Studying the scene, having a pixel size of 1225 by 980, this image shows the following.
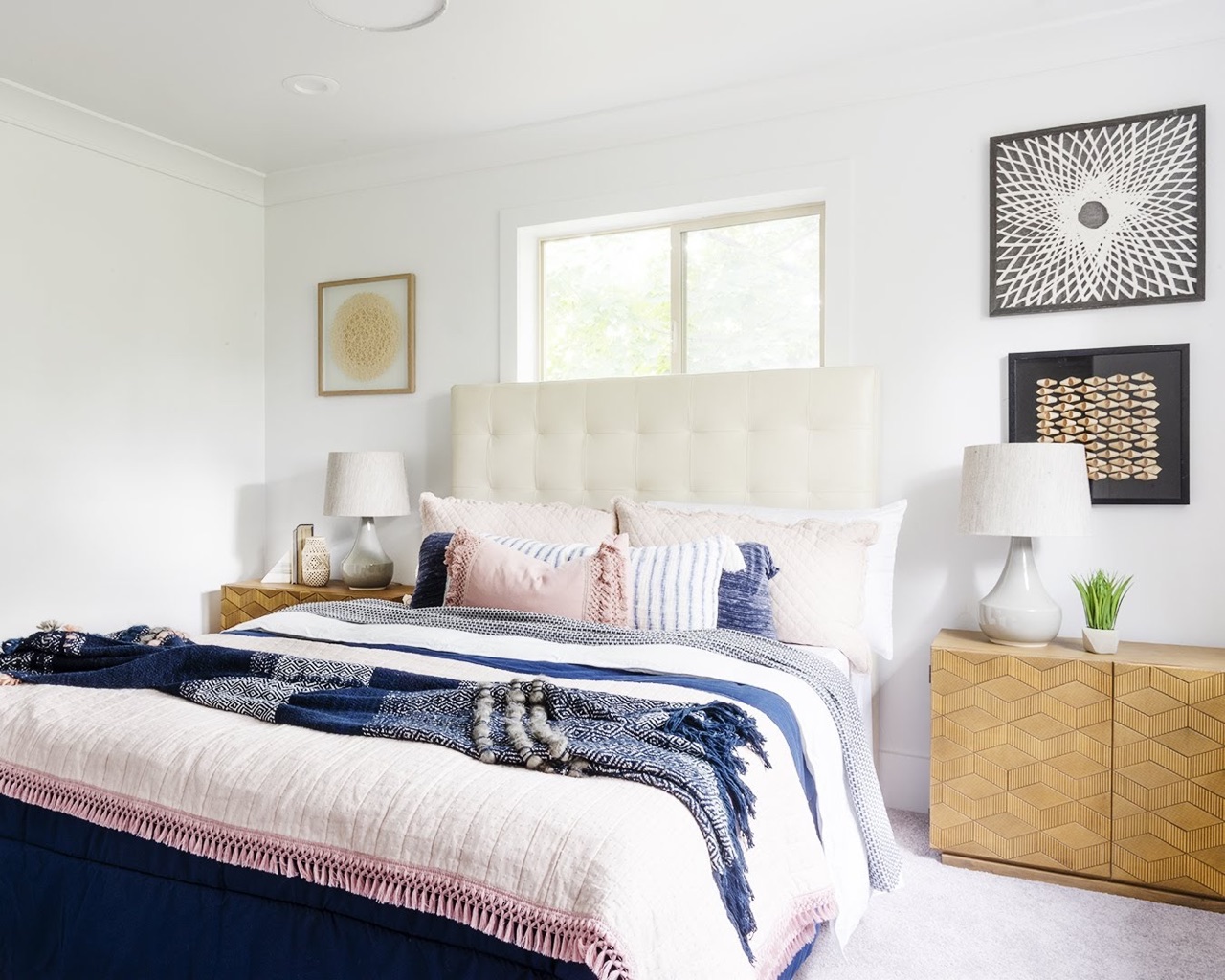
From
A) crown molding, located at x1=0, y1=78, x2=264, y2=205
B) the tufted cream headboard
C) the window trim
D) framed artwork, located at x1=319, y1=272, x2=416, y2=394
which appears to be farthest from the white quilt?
crown molding, located at x1=0, y1=78, x2=264, y2=205

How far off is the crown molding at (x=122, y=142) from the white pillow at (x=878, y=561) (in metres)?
2.83

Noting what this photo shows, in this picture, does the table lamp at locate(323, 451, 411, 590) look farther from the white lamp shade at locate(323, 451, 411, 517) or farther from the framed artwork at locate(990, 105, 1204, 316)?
the framed artwork at locate(990, 105, 1204, 316)

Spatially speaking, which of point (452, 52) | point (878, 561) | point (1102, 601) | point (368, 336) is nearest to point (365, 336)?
point (368, 336)

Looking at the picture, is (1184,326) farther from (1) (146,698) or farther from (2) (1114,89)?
(1) (146,698)

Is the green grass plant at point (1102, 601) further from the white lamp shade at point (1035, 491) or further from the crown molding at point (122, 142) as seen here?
the crown molding at point (122, 142)

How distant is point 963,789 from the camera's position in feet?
8.29

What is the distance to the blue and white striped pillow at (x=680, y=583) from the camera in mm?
2389

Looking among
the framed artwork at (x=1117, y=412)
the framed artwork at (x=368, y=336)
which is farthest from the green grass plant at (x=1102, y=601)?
the framed artwork at (x=368, y=336)

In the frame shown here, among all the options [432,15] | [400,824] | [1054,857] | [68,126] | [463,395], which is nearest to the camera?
[400,824]

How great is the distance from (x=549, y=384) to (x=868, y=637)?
1.53 m

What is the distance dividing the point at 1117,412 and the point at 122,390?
11.9 feet

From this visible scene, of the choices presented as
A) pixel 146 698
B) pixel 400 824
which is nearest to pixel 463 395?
pixel 146 698

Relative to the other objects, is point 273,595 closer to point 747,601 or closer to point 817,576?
point 747,601

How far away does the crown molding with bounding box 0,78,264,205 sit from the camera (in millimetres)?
3176
